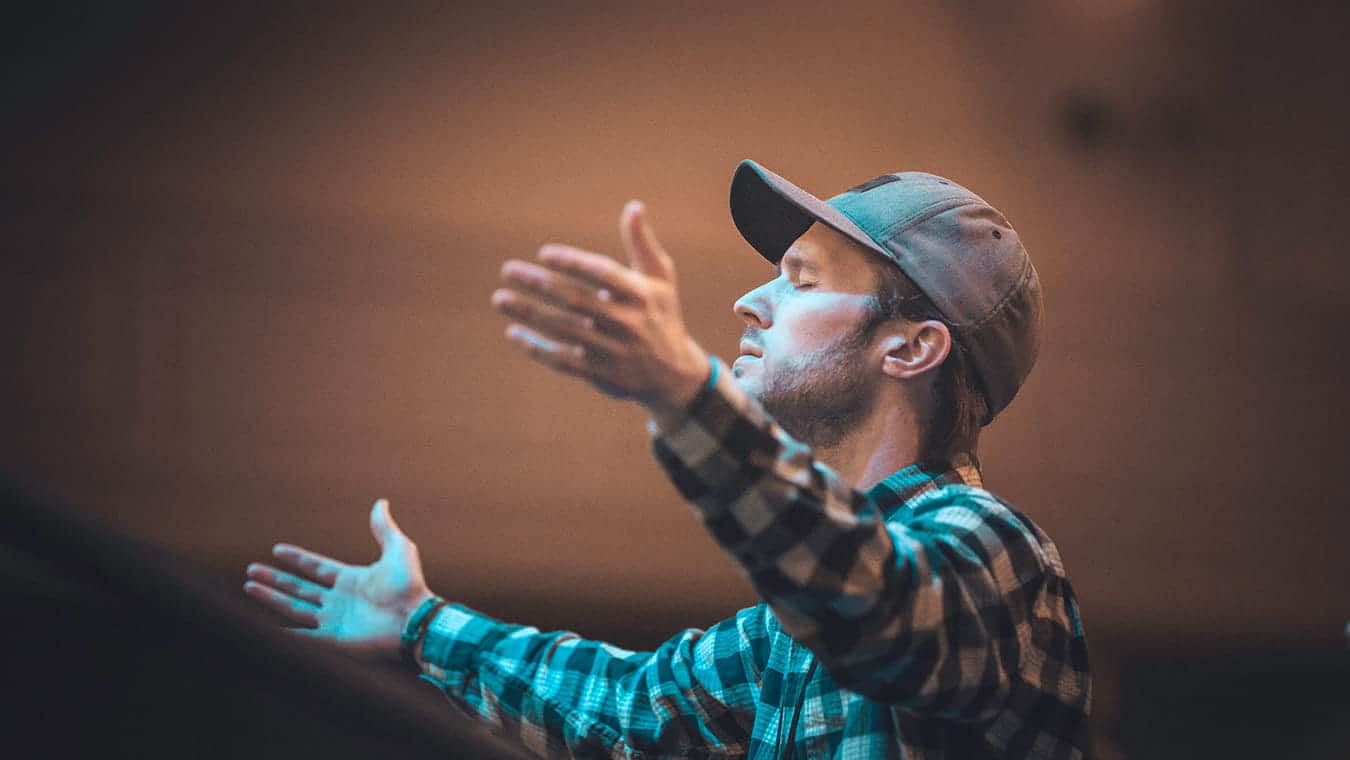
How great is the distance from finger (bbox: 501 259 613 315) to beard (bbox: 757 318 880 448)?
548 millimetres

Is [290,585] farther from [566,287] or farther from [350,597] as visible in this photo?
[566,287]

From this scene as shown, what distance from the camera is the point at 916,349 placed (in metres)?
1.35

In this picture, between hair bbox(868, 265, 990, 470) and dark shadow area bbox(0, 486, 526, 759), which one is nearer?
→ dark shadow area bbox(0, 486, 526, 759)

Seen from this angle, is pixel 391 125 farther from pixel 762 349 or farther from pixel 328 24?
pixel 762 349

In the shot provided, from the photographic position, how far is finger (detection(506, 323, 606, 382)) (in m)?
0.81

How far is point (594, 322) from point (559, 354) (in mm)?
33

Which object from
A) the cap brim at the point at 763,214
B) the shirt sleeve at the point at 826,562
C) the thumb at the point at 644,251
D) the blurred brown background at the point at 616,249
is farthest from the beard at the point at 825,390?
the blurred brown background at the point at 616,249

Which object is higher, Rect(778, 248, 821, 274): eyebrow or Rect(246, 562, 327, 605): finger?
Rect(778, 248, 821, 274): eyebrow

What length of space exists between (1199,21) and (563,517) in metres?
2.18

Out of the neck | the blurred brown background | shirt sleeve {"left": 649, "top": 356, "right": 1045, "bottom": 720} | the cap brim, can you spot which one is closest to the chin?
the neck

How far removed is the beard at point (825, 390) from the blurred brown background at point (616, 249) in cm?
171

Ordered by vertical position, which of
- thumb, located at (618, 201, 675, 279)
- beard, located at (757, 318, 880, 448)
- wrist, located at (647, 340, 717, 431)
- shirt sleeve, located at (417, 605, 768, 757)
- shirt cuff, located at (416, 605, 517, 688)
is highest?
thumb, located at (618, 201, 675, 279)

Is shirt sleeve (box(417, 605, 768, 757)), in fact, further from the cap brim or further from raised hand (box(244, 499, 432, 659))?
the cap brim

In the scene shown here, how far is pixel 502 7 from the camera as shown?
294 cm
